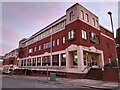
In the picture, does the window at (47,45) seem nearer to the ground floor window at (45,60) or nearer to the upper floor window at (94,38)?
the ground floor window at (45,60)

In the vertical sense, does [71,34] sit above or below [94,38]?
above

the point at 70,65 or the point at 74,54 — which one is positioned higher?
the point at 74,54

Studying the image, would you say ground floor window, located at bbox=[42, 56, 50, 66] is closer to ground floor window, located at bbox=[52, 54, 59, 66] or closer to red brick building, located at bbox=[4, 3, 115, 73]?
red brick building, located at bbox=[4, 3, 115, 73]

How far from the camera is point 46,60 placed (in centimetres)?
3212

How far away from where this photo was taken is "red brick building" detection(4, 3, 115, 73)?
76.3 feet

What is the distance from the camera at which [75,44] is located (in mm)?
22953

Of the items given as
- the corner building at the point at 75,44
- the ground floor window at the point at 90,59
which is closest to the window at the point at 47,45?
the corner building at the point at 75,44

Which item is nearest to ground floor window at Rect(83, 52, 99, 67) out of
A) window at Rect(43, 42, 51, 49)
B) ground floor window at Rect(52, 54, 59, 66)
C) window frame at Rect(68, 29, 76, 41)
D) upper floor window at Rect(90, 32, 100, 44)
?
upper floor window at Rect(90, 32, 100, 44)

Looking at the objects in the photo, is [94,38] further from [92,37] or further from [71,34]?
[71,34]

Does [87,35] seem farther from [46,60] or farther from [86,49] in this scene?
[46,60]

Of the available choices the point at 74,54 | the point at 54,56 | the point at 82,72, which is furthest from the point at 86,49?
the point at 54,56

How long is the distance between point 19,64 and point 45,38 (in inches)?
816

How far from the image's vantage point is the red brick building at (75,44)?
23.3 metres

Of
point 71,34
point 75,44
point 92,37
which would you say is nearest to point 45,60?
point 71,34
